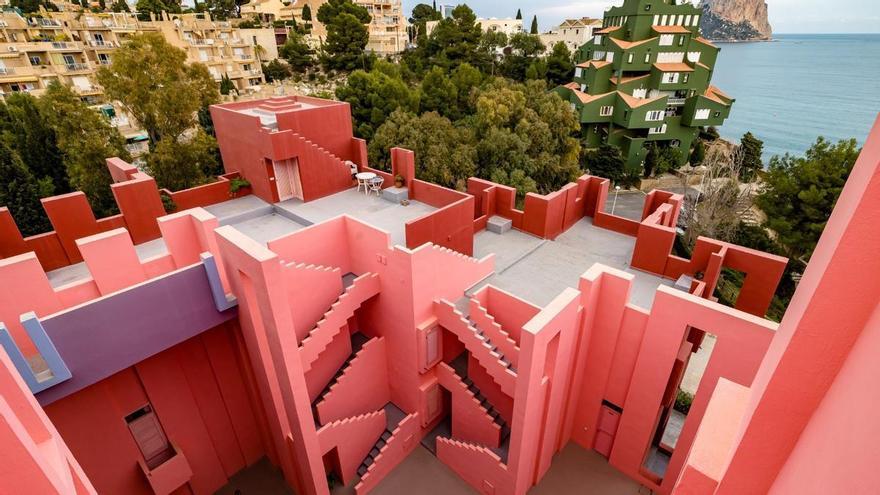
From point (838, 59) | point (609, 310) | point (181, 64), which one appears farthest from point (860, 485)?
point (838, 59)

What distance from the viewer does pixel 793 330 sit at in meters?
2.72

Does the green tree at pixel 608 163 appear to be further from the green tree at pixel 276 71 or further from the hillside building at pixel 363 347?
the green tree at pixel 276 71

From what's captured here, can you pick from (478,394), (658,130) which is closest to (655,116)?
(658,130)

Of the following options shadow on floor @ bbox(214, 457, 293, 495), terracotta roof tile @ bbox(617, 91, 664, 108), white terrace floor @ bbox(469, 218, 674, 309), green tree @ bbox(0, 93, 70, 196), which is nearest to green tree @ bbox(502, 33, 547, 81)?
terracotta roof tile @ bbox(617, 91, 664, 108)

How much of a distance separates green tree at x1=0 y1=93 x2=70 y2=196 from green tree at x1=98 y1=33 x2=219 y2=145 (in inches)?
311

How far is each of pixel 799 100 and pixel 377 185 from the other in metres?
125

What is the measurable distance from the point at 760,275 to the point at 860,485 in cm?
1269

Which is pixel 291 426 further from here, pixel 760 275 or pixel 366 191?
pixel 760 275

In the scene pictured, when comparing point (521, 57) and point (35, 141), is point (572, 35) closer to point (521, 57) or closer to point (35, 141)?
point (521, 57)

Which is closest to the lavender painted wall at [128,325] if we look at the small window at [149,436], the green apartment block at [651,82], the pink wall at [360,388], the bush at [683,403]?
the small window at [149,436]

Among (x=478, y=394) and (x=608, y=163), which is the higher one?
(x=478, y=394)

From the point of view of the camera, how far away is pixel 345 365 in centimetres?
1267

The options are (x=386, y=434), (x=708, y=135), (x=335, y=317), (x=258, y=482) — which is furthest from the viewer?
(x=708, y=135)

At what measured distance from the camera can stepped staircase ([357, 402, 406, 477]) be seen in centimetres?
1258
